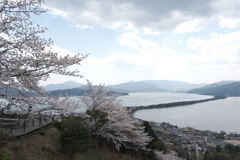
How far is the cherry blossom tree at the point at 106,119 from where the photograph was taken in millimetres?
6238

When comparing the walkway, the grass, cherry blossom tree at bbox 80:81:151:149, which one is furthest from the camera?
cherry blossom tree at bbox 80:81:151:149

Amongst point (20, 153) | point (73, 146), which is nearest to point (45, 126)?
point (73, 146)

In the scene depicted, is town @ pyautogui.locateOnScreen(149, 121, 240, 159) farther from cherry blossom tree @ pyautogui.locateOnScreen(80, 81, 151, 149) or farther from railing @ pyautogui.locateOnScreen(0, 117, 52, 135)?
railing @ pyautogui.locateOnScreen(0, 117, 52, 135)

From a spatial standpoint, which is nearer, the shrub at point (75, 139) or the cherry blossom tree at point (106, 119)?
the shrub at point (75, 139)

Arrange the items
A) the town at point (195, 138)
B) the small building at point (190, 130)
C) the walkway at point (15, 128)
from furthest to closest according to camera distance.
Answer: the small building at point (190, 130) < the town at point (195, 138) < the walkway at point (15, 128)

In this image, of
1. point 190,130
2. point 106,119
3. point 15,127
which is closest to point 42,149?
point 15,127

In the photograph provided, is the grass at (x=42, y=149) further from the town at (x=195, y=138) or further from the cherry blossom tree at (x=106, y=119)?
the town at (x=195, y=138)

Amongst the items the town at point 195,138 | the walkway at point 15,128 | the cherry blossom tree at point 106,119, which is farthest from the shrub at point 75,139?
the town at point 195,138

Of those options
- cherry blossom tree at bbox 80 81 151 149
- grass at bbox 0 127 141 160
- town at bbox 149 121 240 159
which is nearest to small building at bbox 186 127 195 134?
town at bbox 149 121 240 159

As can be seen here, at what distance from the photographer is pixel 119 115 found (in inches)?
274

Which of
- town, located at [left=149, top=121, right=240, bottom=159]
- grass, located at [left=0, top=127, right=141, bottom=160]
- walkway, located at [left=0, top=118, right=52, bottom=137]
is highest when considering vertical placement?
walkway, located at [left=0, top=118, right=52, bottom=137]

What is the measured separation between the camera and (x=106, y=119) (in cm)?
620

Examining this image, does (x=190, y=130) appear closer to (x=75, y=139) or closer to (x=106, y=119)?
(x=106, y=119)

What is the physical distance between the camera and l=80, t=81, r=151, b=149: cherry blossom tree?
6238 mm
